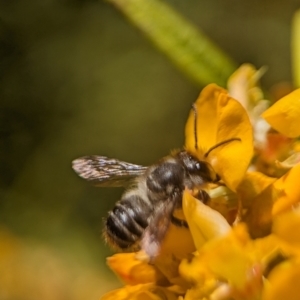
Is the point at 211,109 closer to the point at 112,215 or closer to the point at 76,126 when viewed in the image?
the point at 112,215

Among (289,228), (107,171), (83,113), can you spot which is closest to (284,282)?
(289,228)

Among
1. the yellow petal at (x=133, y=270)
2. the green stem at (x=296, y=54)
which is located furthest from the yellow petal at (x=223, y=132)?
the green stem at (x=296, y=54)

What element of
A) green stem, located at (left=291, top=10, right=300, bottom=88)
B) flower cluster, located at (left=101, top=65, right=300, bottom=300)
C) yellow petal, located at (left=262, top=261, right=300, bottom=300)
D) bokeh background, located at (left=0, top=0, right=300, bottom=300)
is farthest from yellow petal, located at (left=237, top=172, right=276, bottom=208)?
bokeh background, located at (left=0, top=0, right=300, bottom=300)

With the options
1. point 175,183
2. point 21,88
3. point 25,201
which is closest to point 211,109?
point 175,183

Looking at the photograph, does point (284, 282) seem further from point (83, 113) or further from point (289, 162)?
point (83, 113)

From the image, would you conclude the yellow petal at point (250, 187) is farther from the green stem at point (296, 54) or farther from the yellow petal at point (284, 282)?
the green stem at point (296, 54)
